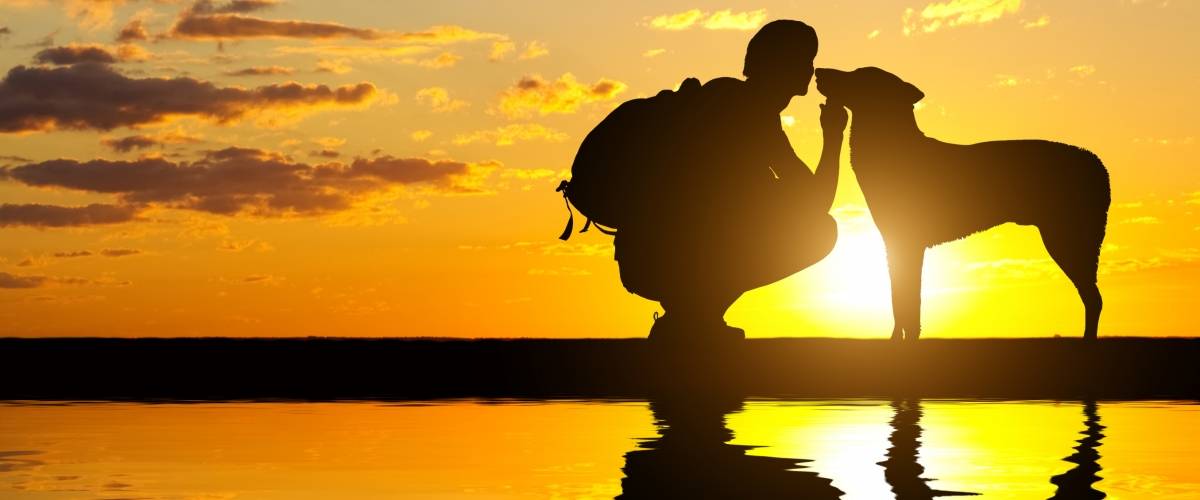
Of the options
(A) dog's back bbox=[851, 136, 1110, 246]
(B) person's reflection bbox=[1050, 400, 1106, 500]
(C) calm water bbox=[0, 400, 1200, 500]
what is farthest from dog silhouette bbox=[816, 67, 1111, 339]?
(B) person's reflection bbox=[1050, 400, 1106, 500]

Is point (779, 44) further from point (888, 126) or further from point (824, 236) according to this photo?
point (888, 126)

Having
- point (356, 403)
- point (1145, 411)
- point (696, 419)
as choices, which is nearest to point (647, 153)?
point (696, 419)

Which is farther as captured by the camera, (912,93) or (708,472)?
(912,93)

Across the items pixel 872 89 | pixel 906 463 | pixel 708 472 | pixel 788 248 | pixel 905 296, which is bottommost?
pixel 708 472

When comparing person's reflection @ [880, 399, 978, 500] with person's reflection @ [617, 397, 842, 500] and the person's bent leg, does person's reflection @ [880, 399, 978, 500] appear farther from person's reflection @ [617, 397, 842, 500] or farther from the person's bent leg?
the person's bent leg

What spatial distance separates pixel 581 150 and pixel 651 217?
0.79 meters

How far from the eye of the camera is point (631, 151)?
39.7 ft

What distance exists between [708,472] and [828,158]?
15.5 feet

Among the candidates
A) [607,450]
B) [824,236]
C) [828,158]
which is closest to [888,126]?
[828,158]

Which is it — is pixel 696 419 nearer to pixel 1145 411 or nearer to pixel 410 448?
Answer: pixel 410 448

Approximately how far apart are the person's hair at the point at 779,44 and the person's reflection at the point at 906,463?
2.85 meters

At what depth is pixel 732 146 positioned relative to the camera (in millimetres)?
12094

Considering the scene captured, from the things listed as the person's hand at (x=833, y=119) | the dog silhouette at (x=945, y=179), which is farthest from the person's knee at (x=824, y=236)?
the dog silhouette at (x=945, y=179)

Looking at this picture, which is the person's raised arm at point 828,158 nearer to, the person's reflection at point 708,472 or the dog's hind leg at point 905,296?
the dog's hind leg at point 905,296
